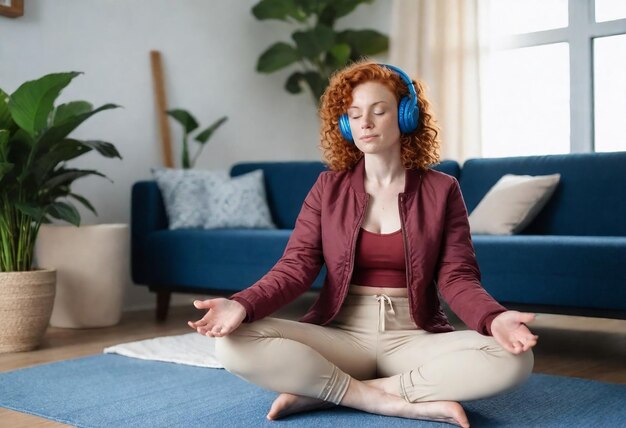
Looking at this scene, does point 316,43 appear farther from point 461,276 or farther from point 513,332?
point 513,332

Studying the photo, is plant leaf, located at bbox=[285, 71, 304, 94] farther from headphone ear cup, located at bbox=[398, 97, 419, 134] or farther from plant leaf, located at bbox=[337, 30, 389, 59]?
headphone ear cup, located at bbox=[398, 97, 419, 134]

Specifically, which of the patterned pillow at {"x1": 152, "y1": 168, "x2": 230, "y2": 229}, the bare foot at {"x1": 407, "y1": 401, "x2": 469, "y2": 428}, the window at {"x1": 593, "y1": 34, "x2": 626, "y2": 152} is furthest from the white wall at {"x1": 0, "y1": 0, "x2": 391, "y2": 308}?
the bare foot at {"x1": 407, "y1": 401, "x2": 469, "y2": 428}

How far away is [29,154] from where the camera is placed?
299 cm

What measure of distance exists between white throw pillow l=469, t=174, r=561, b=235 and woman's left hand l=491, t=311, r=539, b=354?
1.62 metres

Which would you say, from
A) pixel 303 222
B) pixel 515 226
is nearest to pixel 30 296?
pixel 303 222

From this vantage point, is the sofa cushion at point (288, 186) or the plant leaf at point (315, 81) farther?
the plant leaf at point (315, 81)

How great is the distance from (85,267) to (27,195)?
510mm

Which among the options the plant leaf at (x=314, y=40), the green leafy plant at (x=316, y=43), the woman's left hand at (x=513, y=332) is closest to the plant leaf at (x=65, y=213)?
the woman's left hand at (x=513, y=332)

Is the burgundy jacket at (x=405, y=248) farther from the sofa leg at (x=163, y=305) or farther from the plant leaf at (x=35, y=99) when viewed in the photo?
the sofa leg at (x=163, y=305)

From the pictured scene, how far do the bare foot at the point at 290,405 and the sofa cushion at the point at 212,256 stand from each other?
1398mm

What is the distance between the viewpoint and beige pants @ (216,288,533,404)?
5.72 ft

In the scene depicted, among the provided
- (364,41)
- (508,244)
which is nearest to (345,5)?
(364,41)

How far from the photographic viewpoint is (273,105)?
5125 mm

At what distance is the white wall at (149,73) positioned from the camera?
12.8ft
